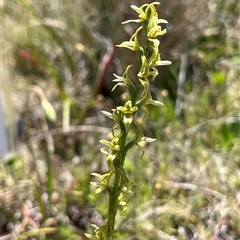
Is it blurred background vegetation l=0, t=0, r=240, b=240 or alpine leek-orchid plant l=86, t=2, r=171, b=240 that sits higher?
alpine leek-orchid plant l=86, t=2, r=171, b=240

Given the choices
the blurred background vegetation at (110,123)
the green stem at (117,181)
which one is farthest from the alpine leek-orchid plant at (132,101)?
the blurred background vegetation at (110,123)

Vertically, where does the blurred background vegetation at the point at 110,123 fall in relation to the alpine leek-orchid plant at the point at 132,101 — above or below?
below

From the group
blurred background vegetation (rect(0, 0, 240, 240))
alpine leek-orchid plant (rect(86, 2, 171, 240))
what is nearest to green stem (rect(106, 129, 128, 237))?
alpine leek-orchid plant (rect(86, 2, 171, 240))

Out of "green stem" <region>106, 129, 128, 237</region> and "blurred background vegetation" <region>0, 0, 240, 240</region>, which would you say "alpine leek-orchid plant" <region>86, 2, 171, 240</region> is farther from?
"blurred background vegetation" <region>0, 0, 240, 240</region>

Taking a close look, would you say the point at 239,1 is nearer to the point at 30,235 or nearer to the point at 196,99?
the point at 196,99

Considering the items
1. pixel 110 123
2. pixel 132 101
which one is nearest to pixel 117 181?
pixel 132 101

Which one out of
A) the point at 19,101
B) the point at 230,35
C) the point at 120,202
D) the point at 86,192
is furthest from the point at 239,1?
the point at 120,202

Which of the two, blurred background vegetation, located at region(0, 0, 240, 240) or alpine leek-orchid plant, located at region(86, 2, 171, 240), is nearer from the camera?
alpine leek-orchid plant, located at region(86, 2, 171, 240)

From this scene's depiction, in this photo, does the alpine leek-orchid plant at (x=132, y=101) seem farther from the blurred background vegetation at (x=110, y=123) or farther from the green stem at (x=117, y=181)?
the blurred background vegetation at (x=110, y=123)

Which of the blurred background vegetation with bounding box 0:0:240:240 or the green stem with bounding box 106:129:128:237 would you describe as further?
the blurred background vegetation with bounding box 0:0:240:240
